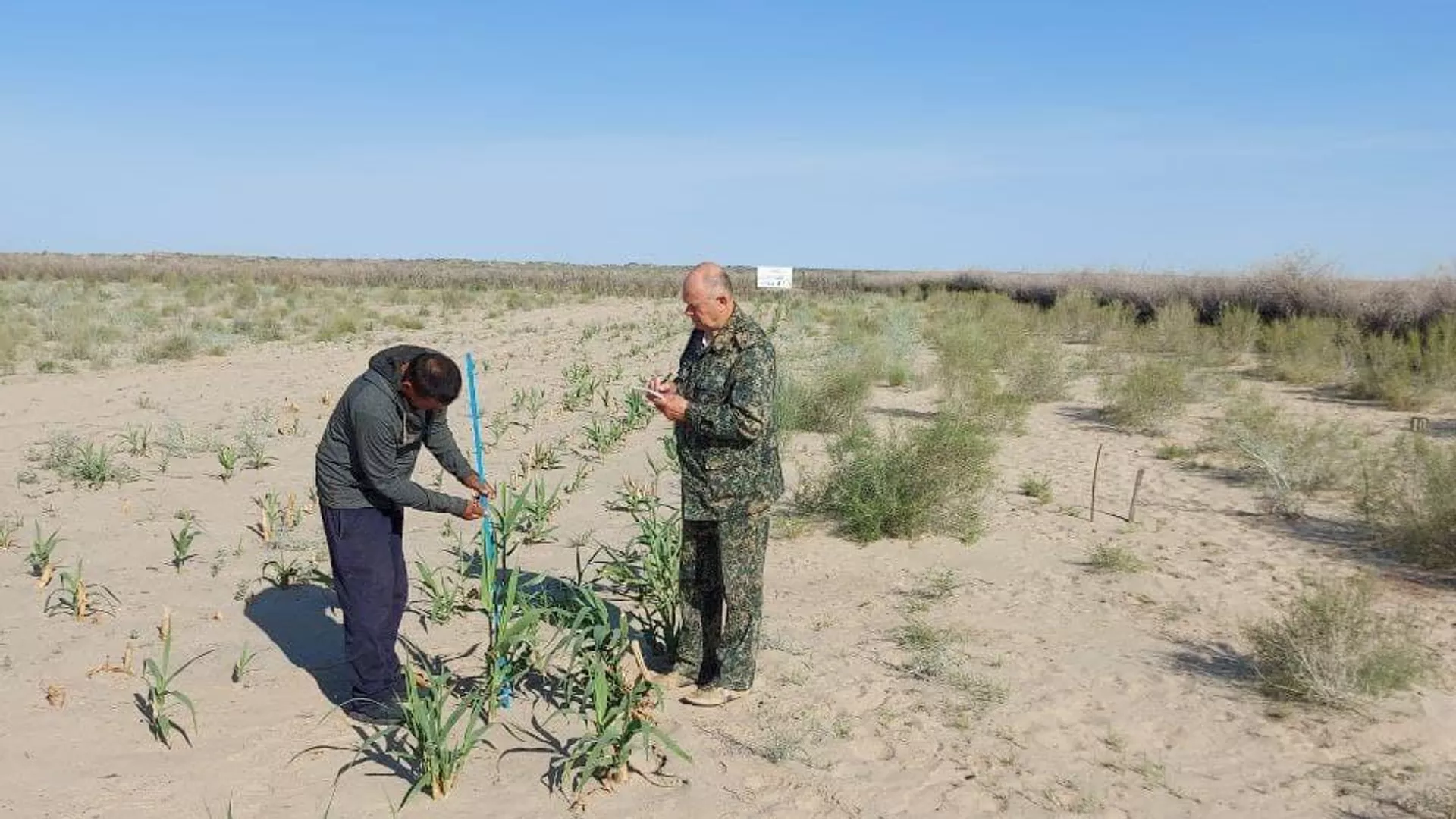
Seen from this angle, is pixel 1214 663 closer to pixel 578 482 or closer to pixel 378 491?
pixel 378 491

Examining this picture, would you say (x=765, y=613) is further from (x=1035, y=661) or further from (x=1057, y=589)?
(x=1057, y=589)

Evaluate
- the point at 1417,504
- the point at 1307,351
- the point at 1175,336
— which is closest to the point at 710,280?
the point at 1417,504

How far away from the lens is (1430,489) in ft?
19.2

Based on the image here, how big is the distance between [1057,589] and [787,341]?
13542mm

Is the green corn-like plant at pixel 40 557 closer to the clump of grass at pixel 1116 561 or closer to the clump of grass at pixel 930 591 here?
the clump of grass at pixel 930 591

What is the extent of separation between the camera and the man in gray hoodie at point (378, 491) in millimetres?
3312

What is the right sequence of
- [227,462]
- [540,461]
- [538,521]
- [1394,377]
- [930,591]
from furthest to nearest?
[1394,377]
[540,461]
[227,462]
[538,521]
[930,591]

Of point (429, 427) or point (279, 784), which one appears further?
point (429, 427)

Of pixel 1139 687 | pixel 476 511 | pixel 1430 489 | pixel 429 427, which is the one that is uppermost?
pixel 429 427

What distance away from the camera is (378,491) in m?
3.39

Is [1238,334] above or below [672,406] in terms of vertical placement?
below

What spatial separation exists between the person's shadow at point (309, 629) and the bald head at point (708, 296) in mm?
2097

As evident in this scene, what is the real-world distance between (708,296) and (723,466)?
0.62 m

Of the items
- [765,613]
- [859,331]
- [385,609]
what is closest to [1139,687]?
[765,613]
